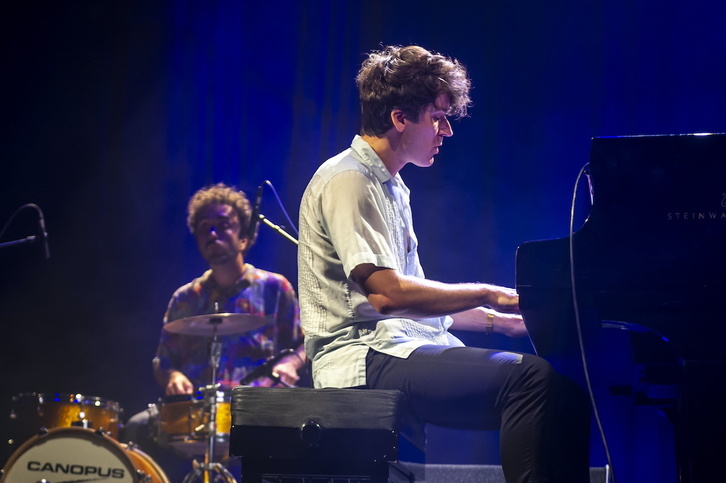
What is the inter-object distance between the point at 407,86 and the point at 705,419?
4.72 ft

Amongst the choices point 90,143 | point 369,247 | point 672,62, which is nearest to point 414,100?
point 369,247

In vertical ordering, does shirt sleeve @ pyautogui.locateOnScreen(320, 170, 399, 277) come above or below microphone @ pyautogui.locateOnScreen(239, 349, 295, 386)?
above

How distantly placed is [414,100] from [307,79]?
104 inches

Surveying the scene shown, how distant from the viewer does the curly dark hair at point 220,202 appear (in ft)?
17.0

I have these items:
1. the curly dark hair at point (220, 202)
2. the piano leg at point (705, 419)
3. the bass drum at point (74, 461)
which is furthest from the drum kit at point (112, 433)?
the piano leg at point (705, 419)

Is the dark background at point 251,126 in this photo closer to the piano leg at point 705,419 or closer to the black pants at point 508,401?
the black pants at point 508,401

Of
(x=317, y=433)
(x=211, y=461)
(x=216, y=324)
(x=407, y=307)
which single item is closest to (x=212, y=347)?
(x=216, y=324)

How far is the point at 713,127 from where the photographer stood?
4.59 m

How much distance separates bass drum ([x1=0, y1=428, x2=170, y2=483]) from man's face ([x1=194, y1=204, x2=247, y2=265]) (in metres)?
1.38

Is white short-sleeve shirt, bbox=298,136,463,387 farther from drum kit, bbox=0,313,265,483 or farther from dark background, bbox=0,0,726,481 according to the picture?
dark background, bbox=0,0,726,481

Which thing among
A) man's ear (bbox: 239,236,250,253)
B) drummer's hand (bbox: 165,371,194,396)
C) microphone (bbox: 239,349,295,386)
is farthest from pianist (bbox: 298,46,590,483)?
man's ear (bbox: 239,236,250,253)

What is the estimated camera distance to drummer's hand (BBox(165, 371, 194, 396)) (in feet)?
15.6

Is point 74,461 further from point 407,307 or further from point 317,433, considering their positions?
point 407,307

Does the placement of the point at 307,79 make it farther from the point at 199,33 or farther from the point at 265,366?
the point at 265,366
